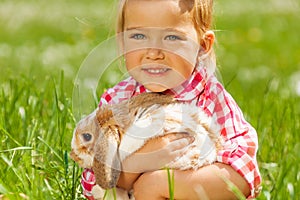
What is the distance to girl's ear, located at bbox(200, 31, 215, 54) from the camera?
2.61 meters

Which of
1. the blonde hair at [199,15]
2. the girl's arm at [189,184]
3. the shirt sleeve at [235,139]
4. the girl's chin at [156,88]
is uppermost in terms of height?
the blonde hair at [199,15]

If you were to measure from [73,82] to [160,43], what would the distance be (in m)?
2.12

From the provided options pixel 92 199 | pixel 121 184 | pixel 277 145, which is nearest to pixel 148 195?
pixel 121 184

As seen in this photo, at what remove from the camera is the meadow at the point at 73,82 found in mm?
2895

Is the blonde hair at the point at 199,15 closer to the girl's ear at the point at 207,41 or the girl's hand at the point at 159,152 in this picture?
the girl's ear at the point at 207,41

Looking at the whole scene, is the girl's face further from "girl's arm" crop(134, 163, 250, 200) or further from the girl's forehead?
"girl's arm" crop(134, 163, 250, 200)

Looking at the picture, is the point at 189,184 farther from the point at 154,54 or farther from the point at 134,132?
the point at 154,54

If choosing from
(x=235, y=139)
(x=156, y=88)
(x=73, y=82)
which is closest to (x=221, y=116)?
(x=235, y=139)

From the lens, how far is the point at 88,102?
2.66 m

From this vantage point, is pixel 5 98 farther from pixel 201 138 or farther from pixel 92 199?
pixel 201 138

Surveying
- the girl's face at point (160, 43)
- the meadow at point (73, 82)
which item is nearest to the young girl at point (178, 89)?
the girl's face at point (160, 43)

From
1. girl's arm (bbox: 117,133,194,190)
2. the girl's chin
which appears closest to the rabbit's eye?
girl's arm (bbox: 117,133,194,190)

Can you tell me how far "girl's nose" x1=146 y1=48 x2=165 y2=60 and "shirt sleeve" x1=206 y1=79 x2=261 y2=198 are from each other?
0.22 metres

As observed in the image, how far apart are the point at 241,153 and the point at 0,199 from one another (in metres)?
0.73
